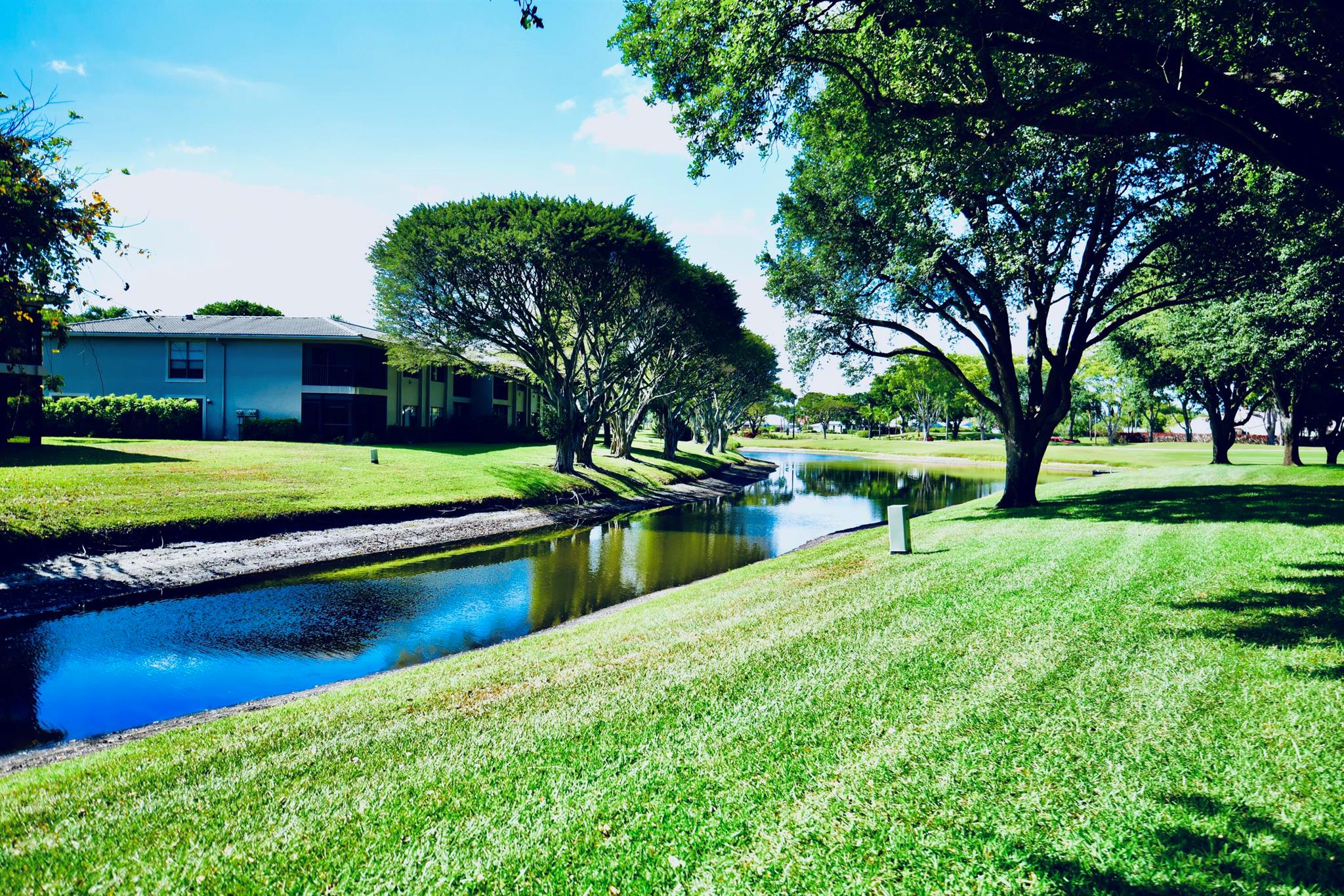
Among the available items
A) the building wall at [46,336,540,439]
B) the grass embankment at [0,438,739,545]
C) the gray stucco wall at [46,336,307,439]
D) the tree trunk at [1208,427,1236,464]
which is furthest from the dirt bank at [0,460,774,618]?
the tree trunk at [1208,427,1236,464]

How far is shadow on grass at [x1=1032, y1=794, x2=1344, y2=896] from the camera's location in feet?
10.8

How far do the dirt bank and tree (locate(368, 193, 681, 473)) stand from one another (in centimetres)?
962

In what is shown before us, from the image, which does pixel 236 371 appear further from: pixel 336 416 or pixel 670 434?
pixel 670 434

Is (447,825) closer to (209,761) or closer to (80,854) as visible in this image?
(80,854)

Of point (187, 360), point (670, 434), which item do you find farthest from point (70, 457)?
point (670, 434)

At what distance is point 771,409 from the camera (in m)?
140

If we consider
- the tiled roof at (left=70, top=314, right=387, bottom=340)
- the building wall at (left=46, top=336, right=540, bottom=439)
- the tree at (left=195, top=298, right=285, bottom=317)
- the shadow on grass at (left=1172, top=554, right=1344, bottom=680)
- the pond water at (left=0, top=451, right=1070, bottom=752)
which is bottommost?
the pond water at (left=0, top=451, right=1070, bottom=752)

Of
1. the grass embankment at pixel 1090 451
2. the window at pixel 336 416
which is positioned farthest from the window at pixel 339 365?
the grass embankment at pixel 1090 451

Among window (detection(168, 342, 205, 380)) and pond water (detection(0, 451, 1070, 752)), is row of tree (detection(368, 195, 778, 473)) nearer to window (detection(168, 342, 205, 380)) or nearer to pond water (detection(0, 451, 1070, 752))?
pond water (detection(0, 451, 1070, 752))

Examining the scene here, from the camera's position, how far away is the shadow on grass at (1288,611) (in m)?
6.48

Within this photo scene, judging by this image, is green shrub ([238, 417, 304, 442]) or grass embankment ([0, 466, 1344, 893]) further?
green shrub ([238, 417, 304, 442])

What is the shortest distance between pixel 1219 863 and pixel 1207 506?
687 inches

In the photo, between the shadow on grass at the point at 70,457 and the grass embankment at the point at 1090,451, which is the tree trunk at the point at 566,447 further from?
the grass embankment at the point at 1090,451

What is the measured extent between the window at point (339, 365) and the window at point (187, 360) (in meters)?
6.35
